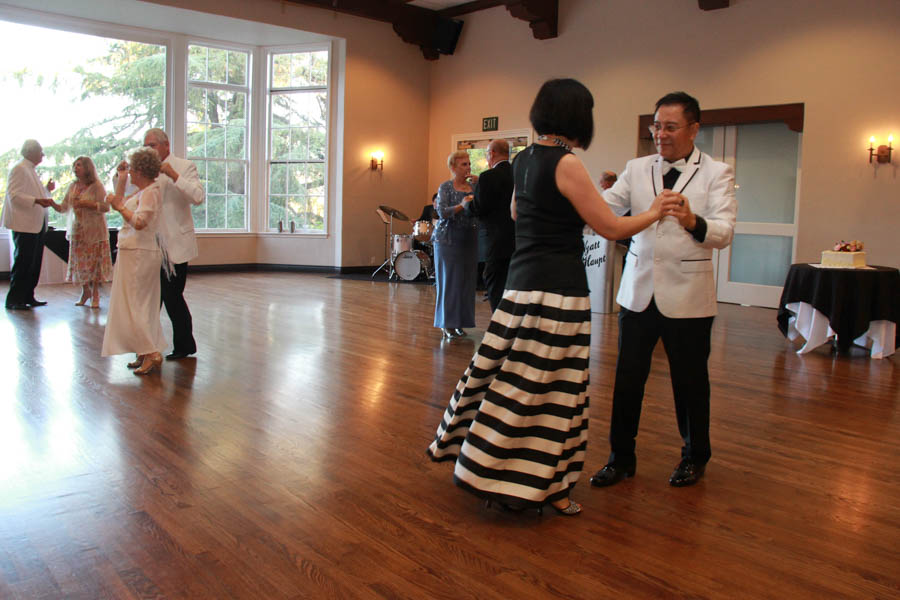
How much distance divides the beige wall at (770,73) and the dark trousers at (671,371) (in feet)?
20.6

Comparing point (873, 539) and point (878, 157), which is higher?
point (878, 157)

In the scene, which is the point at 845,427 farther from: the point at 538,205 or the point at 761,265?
the point at 761,265

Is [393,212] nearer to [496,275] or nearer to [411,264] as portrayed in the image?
[411,264]

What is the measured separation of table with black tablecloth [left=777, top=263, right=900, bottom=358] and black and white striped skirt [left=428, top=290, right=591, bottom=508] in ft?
13.5

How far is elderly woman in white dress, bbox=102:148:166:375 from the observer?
4.39 meters

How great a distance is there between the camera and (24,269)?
23.5 feet

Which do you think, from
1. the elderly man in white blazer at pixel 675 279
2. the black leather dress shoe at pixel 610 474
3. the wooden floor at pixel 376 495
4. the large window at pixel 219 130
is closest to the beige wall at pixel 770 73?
the wooden floor at pixel 376 495

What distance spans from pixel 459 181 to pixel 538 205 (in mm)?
3311

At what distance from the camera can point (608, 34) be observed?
32.9 feet

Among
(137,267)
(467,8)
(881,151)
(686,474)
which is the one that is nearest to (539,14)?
(467,8)

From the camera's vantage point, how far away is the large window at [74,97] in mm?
9891

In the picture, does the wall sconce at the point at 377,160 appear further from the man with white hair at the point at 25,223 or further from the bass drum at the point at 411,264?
the man with white hair at the point at 25,223

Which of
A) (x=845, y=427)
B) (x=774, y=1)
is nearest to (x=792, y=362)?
(x=845, y=427)

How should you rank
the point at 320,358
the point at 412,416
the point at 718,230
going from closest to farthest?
the point at 718,230
the point at 412,416
the point at 320,358
